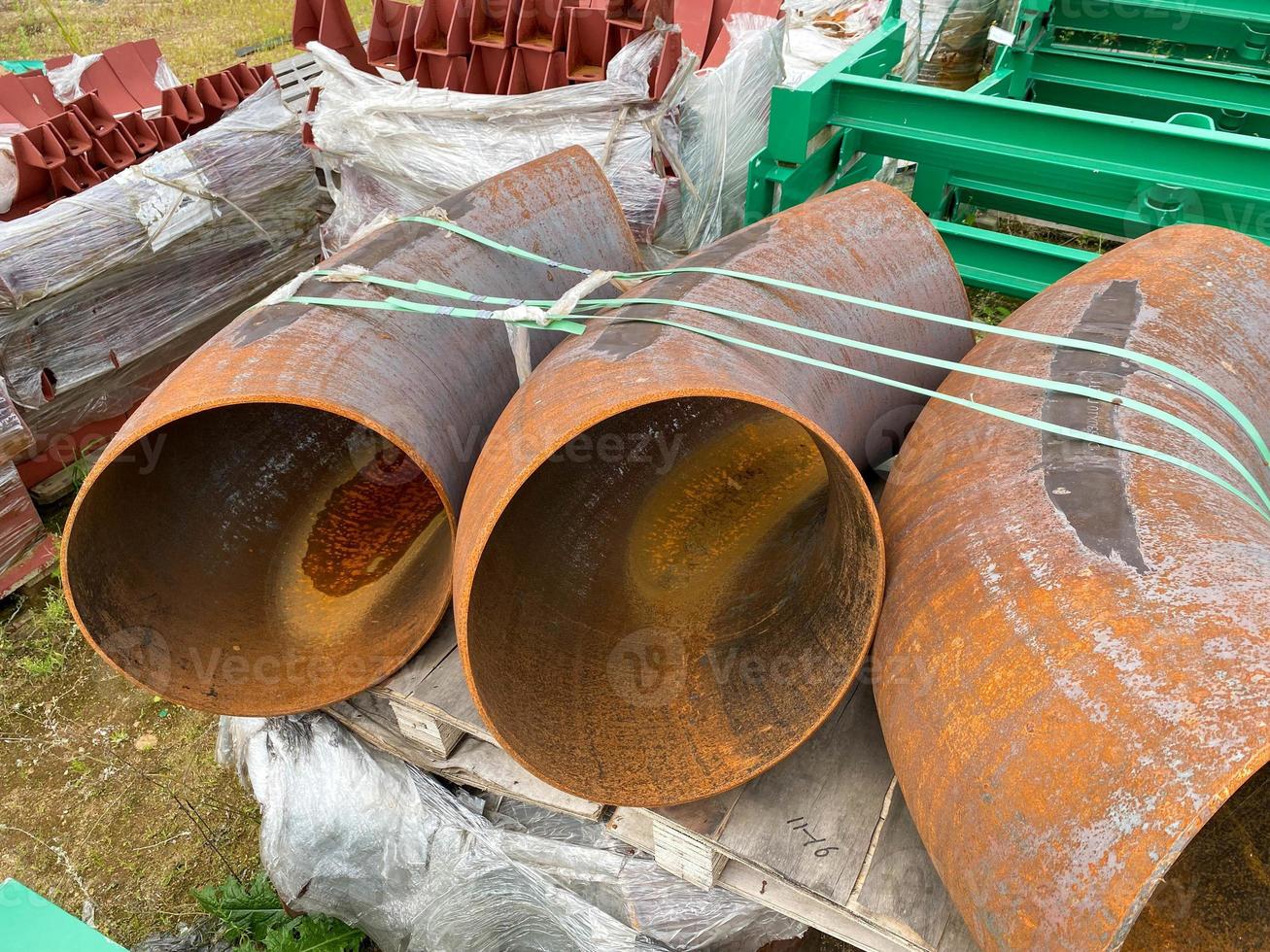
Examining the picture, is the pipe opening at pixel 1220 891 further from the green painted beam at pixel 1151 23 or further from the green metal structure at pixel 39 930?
the green painted beam at pixel 1151 23

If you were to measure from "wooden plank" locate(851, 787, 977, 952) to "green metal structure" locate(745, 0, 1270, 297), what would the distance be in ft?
6.60

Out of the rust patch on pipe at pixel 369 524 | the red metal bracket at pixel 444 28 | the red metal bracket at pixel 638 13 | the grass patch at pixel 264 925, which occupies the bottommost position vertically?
the grass patch at pixel 264 925

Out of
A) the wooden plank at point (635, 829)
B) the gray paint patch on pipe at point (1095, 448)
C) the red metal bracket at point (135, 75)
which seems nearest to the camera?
the gray paint patch on pipe at point (1095, 448)

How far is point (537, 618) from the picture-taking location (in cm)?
191

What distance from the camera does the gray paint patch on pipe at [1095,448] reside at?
124 centimetres

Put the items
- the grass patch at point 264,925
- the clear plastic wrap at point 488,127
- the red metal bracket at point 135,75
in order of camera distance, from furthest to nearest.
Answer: the red metal bracket at point 135,75 → the clear plastic wrap at point 488,127 → the grass patch at point 264,925

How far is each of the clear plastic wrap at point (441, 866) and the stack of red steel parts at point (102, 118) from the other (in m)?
2.58

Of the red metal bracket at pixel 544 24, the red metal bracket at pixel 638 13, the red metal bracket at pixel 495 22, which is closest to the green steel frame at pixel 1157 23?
the red metal bracket at pixel 638 13

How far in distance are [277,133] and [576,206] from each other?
7.49 feet

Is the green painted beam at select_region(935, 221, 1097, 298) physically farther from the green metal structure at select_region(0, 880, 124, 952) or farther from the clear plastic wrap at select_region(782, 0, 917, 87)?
the green metal structure at select_region(0, 880, 124, 952)

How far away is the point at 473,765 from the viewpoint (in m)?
2.00

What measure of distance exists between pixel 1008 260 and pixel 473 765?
2.50 m

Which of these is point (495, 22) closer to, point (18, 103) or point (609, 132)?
point (609, 132)

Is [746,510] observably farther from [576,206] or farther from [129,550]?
[129,550]
